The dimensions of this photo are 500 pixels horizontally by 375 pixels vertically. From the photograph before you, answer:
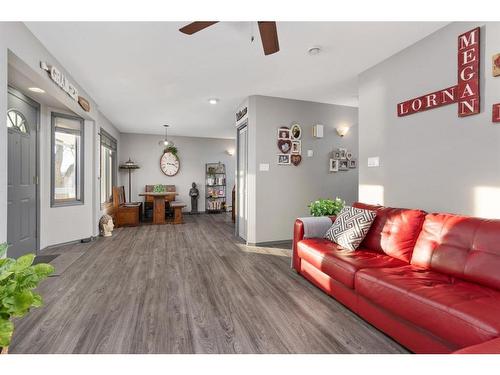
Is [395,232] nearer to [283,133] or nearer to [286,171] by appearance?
[286,171]

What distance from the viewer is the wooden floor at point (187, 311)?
1.68 meters

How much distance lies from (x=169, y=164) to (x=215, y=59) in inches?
222

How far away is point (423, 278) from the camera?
5.71 ft

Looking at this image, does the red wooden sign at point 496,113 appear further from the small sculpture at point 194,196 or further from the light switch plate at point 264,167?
the small sculpture at point 194,196

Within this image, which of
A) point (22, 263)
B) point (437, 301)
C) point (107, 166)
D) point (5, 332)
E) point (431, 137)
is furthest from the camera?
point (107, 166)

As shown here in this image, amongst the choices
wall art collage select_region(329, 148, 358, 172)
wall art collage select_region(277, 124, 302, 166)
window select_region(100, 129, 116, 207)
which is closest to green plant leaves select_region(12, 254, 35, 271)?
wall art collage select_region(277, 124, 302, 166)

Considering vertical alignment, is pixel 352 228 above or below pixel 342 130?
below

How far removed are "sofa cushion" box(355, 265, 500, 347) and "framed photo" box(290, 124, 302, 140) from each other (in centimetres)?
306

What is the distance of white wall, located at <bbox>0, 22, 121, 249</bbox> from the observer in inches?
80.7

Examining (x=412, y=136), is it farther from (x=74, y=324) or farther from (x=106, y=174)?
(x=106, y=174)

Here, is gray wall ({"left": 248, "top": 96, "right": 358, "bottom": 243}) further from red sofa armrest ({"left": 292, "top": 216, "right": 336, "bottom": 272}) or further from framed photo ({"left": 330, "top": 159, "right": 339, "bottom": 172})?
red sofa armrest ({"left": 292, "top": 216, "right": 336, "bottom": 272})

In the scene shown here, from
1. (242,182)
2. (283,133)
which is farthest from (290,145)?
(242,182)

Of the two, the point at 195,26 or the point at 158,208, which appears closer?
the point at 195,26
